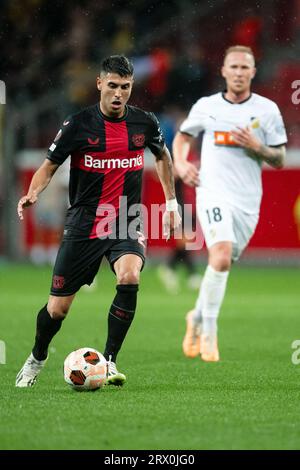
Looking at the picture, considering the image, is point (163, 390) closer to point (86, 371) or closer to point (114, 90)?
point (86, 371)

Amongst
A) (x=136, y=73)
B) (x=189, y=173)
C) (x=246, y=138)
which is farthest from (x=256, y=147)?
(x=136, y=73)

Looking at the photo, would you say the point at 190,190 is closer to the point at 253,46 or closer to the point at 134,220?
the point at 253,46

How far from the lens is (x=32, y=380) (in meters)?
7.20

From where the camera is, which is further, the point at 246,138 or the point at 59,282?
the point at 246,138

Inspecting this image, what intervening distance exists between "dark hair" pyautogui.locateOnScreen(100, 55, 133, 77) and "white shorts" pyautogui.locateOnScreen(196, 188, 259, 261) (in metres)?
1.96

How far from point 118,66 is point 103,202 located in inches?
34.8

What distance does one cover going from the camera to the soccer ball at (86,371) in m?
6.88

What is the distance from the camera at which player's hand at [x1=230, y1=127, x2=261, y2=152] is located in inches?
342

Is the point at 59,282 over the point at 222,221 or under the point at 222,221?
under

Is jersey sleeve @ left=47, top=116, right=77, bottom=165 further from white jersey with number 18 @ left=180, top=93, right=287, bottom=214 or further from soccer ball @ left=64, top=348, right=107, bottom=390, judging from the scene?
white jersey with number 18 @ left=180, top=93, right=287, bottom=214

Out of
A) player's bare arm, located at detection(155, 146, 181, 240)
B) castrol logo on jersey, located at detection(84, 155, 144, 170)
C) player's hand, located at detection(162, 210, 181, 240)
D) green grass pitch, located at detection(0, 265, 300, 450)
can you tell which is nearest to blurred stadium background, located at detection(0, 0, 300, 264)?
green grass pitch, located at detection(0, 265, 300, 450)

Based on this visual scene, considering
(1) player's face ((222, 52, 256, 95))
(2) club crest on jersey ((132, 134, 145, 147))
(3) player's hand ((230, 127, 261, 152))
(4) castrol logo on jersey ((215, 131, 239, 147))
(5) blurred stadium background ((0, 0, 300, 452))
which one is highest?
(5) blurred stadium background ((0, 0, 300, 452))

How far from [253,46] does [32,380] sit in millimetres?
14485

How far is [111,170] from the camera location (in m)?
7.37
